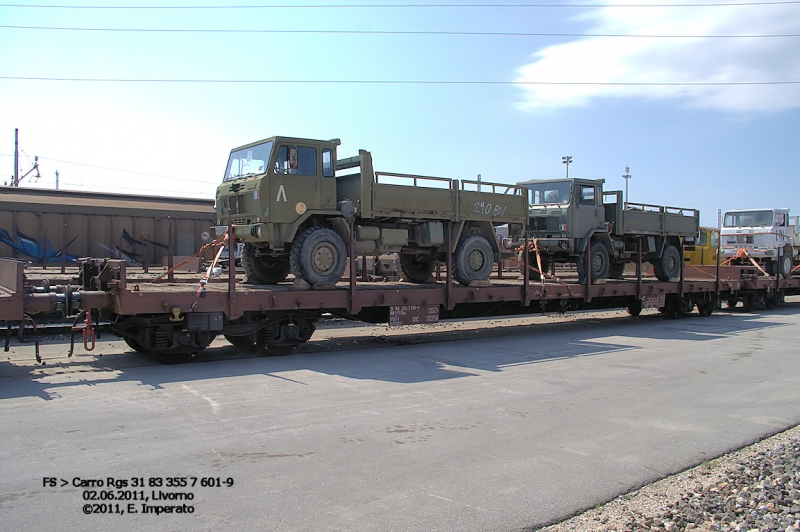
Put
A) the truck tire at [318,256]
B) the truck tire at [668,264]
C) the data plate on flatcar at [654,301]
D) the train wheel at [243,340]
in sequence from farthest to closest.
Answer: the truck tire at [668,264], the data plate on flatcar at [654,301], the truck tire at [318,256], the train wheel at [243,340]

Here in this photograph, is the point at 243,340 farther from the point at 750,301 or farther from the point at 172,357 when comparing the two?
the point at 750,301

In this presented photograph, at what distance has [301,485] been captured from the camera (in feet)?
15.0

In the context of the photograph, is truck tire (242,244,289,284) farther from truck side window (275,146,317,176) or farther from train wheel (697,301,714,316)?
train wheel (697,301,714,316)

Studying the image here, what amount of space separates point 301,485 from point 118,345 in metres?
8.28

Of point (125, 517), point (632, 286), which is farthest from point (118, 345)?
point (632, 286)

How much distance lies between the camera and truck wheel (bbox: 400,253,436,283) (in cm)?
1425

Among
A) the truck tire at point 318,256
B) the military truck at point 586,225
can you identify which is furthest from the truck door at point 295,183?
the military truck at point 586,225

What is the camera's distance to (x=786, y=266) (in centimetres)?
2256

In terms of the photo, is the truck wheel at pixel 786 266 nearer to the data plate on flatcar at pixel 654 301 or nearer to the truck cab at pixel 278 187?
Answer: the data plate on flatcar at pixel 654 301

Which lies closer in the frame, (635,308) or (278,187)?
(278,187)

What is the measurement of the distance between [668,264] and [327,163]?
11621 mm

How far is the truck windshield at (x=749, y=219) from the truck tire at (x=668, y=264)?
7949mm

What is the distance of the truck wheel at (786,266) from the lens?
73.1 ft

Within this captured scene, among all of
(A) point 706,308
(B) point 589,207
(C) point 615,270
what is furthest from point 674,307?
(B) point 589,207
